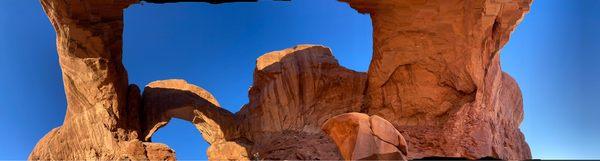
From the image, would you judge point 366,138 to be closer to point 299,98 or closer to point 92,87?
point 92,87

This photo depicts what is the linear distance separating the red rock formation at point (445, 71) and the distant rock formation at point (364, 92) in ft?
0.08

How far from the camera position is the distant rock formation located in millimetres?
17219

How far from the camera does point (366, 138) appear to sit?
789cm

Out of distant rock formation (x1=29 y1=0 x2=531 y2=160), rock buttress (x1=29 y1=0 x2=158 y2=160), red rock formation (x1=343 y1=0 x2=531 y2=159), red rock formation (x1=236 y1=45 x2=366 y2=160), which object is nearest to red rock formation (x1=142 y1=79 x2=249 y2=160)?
distant rock formation (x1=29 y1=0 x2=531 y2=160)

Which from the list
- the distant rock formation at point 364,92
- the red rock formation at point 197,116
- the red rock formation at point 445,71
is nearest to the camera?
the red rock formation at point 445,71

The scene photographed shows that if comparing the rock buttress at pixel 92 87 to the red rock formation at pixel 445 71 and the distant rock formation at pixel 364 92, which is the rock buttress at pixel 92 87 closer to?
the distant rock formation at pixel 364 92

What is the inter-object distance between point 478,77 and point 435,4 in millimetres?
1930

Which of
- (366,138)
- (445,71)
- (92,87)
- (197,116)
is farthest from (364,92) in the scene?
(366,138)

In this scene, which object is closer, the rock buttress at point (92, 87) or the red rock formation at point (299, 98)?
the rock buttress at point (92, 87)

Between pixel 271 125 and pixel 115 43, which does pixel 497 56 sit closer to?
pixel 271 125

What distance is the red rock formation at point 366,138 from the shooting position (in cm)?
781

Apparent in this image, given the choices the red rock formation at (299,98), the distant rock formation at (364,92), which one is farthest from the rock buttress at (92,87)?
the red rock formation at (299,98)

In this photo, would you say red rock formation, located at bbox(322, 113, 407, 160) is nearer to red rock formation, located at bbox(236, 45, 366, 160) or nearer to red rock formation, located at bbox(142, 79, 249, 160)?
red rock formation, located at bbox(236, 45, 366, 160)

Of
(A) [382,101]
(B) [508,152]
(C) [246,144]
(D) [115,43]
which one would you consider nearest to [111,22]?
(D) [115,43]
